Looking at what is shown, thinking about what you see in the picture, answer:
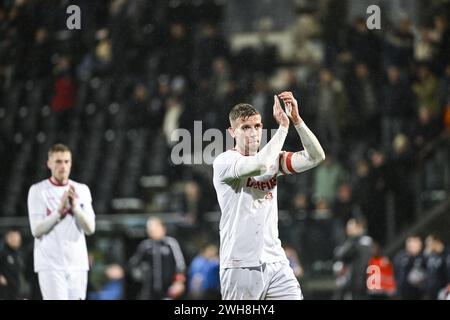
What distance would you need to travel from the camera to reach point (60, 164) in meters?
9.15

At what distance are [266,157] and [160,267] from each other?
18.9ft

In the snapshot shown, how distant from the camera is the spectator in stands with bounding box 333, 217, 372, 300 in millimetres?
12273

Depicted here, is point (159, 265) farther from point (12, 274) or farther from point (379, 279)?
point (379, 279)

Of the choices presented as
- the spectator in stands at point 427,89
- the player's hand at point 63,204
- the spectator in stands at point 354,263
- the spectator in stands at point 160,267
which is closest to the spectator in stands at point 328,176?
the spectator in stands at point 354,263

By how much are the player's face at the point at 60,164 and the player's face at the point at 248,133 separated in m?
2.47

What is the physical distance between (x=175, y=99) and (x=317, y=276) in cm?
360

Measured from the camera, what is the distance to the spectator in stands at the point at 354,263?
1227cm

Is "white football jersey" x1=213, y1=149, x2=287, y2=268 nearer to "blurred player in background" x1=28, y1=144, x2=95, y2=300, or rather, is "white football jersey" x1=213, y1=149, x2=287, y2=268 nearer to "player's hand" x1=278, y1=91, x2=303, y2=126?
"player's hand" x1=278, y1=91, x2=303, y2=126

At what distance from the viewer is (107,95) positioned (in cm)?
1502

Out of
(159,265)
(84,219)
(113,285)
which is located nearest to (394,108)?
(159,265)

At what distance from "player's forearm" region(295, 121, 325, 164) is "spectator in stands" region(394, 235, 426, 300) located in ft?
19.7

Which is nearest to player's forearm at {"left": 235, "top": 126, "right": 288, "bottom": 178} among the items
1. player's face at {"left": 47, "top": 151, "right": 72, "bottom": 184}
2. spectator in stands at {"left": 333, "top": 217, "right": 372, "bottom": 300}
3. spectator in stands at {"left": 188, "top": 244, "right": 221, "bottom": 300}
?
player's face at {"left": 47, "top": 151, "right": 72, "bottom": 184}

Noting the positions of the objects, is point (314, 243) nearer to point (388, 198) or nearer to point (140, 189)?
point (388, 198)

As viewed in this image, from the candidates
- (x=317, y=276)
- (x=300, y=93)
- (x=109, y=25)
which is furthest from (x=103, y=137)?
(x=317, y=276)
